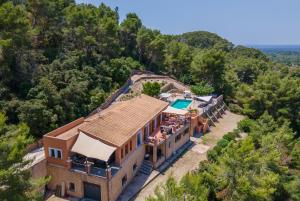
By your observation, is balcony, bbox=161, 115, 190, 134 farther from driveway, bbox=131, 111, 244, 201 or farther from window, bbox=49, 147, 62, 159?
window, bbox=49, 147, 62, 159

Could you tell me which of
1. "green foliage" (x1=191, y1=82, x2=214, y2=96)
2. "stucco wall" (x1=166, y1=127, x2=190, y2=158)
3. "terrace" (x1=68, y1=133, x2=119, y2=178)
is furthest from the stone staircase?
"green foliage" (x1=191, y1=82, x2=214, y2=96)

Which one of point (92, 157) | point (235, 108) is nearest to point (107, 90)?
point (92, 157)

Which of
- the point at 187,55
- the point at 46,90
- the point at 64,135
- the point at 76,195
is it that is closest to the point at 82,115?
the point at 46,90

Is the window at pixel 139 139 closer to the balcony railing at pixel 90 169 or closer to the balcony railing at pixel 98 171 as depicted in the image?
the balcony railing at pixel 90 169

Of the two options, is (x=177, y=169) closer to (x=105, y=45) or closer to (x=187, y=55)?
(x=105, y=45)

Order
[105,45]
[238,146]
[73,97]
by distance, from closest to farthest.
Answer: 1. [238,146]
2. [73,97]
3. [105,45]

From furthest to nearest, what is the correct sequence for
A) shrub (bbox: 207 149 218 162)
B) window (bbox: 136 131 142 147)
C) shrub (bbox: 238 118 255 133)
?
1. shrub (bbox: 238 118 255 133)
2. shrub (bbox: 207 149 218 162)
3. window (bbox: 136 131 142 147)
